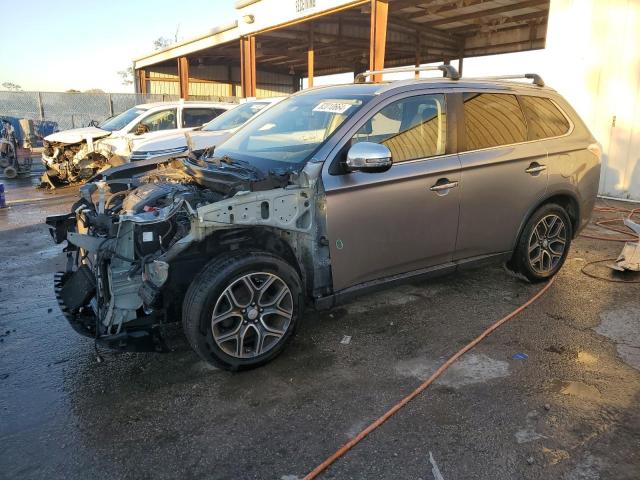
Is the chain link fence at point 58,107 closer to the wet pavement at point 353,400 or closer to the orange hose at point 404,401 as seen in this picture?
the wet pavement at point 353,400

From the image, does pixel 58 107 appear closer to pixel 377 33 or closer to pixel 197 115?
pixel 197 115

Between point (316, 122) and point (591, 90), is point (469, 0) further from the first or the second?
point (316, 122)

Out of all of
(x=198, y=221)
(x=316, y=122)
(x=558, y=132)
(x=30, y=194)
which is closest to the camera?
(x=198, y=221)

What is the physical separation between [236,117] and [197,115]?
2331 mm

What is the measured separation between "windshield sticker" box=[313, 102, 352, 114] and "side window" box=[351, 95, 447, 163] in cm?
25

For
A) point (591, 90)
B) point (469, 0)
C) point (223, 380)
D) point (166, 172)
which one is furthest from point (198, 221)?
point (469, 0)

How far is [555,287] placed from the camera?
4.78m

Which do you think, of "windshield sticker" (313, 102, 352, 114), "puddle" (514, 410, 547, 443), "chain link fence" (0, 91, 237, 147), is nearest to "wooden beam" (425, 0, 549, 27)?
"chain link fence" (0, 91, 237, 147)

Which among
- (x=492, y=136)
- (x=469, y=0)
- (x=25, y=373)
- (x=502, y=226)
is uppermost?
(x=469, y=0)

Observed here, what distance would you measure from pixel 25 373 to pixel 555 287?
178 inches

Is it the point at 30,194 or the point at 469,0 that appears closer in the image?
the point at 30,194

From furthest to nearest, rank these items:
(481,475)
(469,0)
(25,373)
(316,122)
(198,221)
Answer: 1. (469,0)
2. (316,122)
3. (25,373)
4. (198,221)
5. (481,475)

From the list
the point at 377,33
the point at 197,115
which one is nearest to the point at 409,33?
the point at 377,33

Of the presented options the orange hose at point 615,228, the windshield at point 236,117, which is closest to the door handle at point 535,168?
the orange hose at point 615,228
